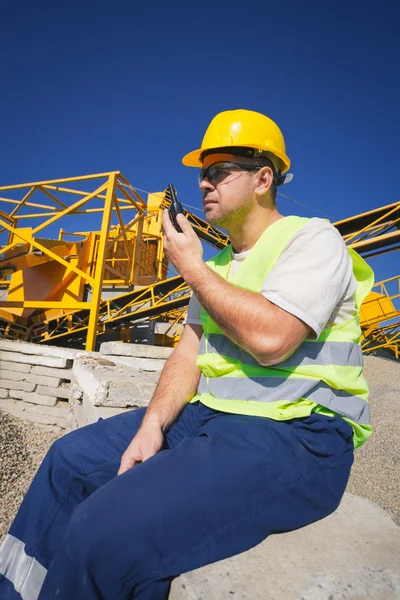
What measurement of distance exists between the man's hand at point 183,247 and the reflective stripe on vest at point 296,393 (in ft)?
1.46

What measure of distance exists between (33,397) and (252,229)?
411cm

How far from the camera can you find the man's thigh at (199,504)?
84cm

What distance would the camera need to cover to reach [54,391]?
4.43 m

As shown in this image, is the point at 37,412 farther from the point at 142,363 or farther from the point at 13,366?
the point at 142,363

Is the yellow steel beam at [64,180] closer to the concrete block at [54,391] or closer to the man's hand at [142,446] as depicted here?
the concrete block at [54,391]

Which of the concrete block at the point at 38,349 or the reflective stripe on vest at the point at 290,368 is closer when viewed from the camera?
the reflective stripe on vest at the point at 290,368

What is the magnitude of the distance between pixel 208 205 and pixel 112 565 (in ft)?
4.24

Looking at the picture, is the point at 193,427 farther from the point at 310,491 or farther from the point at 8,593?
the point at 8,593

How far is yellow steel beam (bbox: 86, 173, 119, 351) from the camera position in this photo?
208 inches

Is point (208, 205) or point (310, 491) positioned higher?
point (208, 205)

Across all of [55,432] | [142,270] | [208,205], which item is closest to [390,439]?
[55,432]

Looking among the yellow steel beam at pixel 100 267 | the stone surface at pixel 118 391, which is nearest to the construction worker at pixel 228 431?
the stone surface at pixel 118 391

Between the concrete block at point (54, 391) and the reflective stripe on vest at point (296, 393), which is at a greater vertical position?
→ the reflective stripe on vest at point (296, 393)

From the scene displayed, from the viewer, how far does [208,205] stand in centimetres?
155
